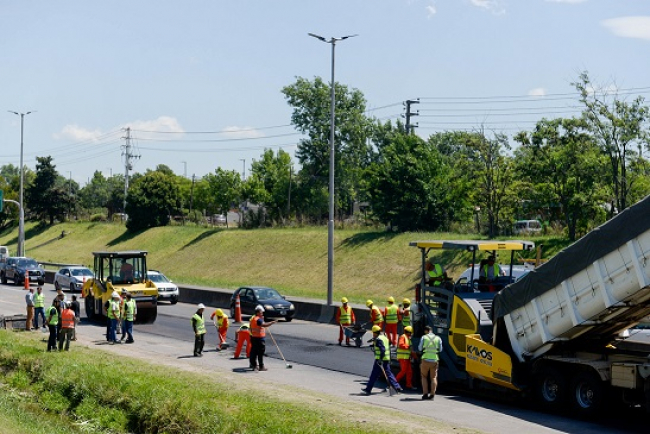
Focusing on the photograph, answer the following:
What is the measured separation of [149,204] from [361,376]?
58.9 metres

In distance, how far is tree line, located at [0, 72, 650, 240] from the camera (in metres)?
37.8

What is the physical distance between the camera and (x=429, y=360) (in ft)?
55.6

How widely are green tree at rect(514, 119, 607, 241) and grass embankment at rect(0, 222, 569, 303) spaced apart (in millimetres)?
1759

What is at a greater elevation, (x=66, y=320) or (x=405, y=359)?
(x=66, y=320)

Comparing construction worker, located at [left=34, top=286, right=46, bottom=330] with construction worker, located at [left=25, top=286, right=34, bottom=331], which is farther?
construction worker, located at [left=34, top=286, right=46, bottom=330]

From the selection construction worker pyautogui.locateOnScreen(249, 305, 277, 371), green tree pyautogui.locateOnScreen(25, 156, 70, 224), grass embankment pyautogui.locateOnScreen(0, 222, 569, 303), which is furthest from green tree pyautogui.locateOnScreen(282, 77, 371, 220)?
construction worker pyautogui.locateOnScreen(249, 305, 277, 371)

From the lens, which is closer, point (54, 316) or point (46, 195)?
point (54, 316)

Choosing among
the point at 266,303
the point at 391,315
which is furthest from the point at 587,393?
the point at 266,303

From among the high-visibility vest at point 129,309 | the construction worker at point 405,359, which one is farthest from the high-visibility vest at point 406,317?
the high-visibility vest at point 129,309

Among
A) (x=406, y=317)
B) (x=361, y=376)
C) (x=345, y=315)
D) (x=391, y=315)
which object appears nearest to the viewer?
(x=361, y=376)

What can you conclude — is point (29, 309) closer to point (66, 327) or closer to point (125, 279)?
point (125, 279)

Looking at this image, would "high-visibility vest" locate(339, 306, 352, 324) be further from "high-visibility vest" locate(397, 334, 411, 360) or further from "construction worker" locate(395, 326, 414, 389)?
"high-visibility vest" locate(397, 334, 411, 360)

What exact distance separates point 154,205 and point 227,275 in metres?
23.3

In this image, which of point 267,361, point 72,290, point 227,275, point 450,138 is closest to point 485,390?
point 267,361
